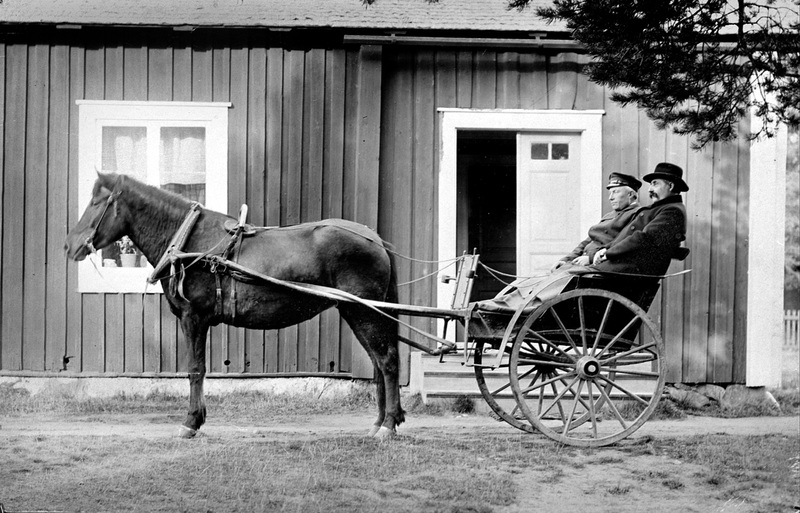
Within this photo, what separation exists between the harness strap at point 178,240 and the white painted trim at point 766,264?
20.8 ft

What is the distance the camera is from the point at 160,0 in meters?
9.41

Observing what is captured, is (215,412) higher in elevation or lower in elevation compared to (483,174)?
lower

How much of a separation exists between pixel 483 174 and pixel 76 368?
7.39 metres

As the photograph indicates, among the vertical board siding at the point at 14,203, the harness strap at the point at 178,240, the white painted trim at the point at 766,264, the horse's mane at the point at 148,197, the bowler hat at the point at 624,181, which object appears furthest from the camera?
the white painted trim at the point at 766,264

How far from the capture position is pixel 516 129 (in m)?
9.55

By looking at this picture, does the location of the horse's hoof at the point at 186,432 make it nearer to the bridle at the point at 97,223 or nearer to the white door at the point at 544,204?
the bridle at the point at 97,223

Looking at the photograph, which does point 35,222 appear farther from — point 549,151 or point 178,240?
point 549,151

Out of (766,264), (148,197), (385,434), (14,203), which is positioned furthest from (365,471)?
(766,264)

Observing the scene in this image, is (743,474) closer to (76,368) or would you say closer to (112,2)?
(76,368)

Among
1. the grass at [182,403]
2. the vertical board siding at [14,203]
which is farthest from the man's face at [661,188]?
the vertical board siding at [14,203]

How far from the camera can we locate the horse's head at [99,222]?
22.1 ft

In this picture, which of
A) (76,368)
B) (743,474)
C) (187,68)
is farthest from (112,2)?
(743,474)

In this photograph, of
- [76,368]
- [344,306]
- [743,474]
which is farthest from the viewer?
[76,368]

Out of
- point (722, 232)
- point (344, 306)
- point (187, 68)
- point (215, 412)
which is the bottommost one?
point (215, 412)
